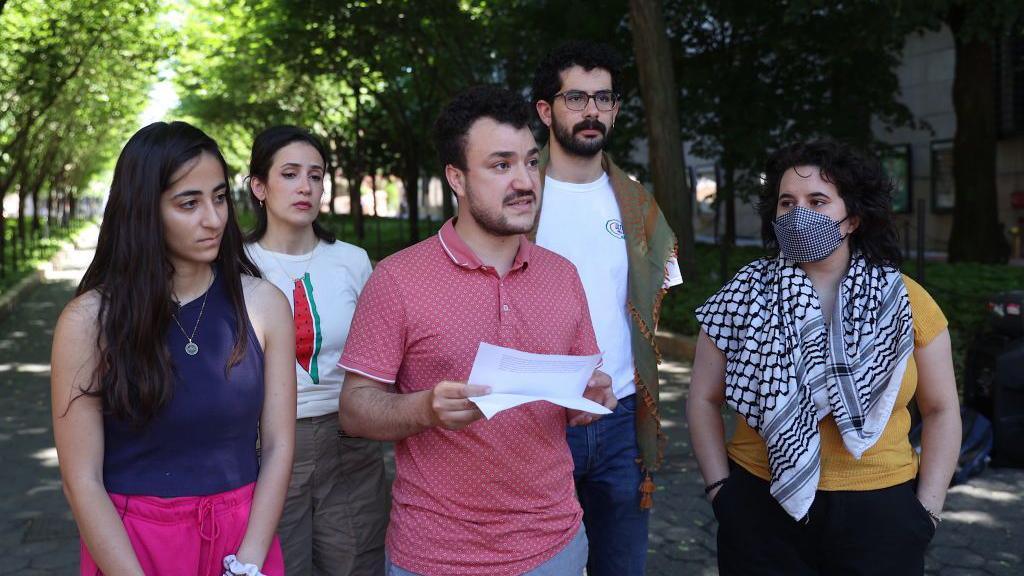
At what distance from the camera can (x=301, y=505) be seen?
142 inches

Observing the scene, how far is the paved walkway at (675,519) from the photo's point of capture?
527 cm

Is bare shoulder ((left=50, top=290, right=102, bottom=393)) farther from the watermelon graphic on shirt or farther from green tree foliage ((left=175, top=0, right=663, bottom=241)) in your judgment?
green tree foliage ((left=175, top=0, right=663, bottom=241))

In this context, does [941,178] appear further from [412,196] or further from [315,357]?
[315,357]

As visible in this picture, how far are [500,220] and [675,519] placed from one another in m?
3.68

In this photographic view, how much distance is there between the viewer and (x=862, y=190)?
3092 mm

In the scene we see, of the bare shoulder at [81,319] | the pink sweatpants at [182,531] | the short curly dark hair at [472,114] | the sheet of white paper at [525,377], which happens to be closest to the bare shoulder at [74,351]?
the bare shoulder at [81,319]

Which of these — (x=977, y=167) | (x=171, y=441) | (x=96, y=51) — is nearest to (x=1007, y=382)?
(x=171, y=441)

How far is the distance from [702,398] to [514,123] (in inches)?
42.9

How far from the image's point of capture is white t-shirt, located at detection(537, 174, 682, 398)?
141 inches

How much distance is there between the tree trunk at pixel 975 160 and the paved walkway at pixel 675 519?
11.7 m

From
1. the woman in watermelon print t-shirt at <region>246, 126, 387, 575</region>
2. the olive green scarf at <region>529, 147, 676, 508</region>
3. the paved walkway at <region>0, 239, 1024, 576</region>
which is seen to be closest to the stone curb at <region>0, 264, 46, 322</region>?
the paved walkway at <region>0, 239, 1024, 576</region>

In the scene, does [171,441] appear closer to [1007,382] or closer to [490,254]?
[490,254]

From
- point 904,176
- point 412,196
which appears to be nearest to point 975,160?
point 904,176

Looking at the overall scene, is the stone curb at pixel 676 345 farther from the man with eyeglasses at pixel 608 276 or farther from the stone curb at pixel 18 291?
the stone curb at pixel 18 291
